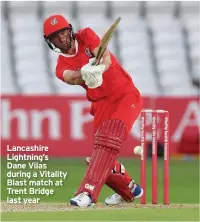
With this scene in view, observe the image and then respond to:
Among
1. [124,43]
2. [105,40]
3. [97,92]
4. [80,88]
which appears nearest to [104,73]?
[97,92]

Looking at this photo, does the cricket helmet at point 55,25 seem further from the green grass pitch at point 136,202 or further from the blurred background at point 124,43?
the blurred background at point 124,43

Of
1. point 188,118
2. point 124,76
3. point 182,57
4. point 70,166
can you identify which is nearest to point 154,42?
point 182,57

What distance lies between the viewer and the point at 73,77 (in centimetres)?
780

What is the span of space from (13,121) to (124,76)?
720cm

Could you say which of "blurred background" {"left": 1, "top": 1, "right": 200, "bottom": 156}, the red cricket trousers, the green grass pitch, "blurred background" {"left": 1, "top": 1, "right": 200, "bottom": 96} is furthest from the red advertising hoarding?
the red cricket trousers

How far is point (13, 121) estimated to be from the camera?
1512 cm

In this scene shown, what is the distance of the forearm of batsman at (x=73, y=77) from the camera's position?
7758 millimetres

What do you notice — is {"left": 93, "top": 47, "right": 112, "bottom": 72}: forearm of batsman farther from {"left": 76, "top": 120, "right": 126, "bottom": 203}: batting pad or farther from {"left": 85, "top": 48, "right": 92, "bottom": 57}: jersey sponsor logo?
{"left": 76, "top": 120, "right": 126, "bottom": 203}: batting pad

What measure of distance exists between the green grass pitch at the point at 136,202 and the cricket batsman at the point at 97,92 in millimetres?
270

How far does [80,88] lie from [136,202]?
9.66 metres

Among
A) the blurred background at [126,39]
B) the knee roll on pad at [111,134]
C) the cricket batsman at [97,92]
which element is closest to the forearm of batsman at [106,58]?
the cricket batsman at [97,92]

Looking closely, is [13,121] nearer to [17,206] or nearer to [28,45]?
[28,45]

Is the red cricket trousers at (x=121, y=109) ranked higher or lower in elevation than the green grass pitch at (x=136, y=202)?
higher

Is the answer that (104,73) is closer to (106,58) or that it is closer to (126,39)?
(106,58)
